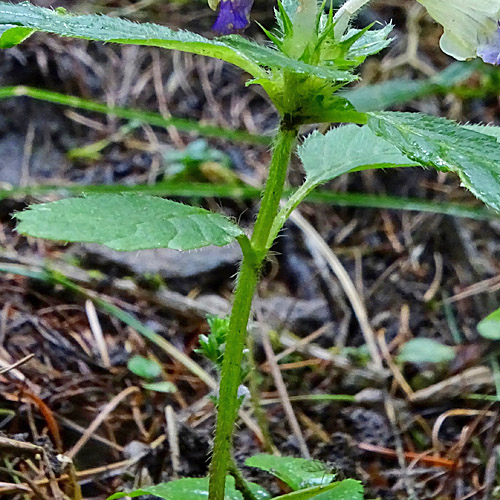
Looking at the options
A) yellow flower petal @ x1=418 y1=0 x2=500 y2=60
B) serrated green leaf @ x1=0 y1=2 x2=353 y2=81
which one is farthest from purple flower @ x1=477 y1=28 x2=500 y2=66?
serrated green leaf @ x1=0 y1=2 x2=353 y2=81

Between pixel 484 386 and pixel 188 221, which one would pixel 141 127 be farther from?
pixel 188 221

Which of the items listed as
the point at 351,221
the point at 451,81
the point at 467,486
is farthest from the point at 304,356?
the point at 451,81

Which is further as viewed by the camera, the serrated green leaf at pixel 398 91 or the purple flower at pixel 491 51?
the serrated green leaf at pixel 398 91

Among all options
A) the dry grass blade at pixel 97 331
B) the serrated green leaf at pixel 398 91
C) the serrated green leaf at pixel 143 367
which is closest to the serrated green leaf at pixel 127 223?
the serrated green leaf at pixel 143 367

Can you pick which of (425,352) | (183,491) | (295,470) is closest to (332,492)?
(295,470)

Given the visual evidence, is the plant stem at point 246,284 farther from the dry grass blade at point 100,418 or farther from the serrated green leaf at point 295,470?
the dry grass blade at point 100,418

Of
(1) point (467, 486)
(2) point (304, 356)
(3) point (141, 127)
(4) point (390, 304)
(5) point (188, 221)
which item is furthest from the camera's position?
(3) point (141, 127)

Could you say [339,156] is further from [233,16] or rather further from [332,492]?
[332,492]
